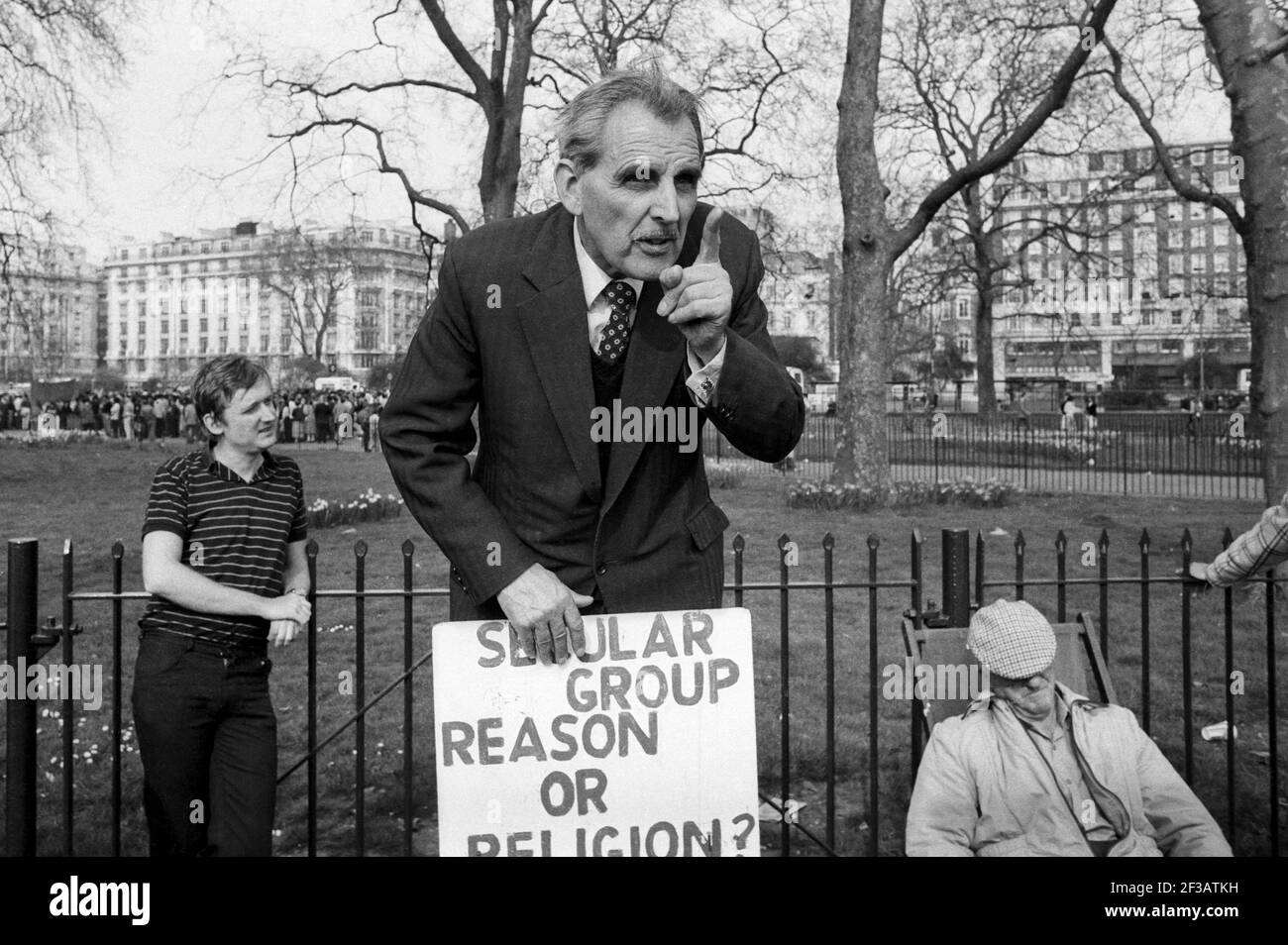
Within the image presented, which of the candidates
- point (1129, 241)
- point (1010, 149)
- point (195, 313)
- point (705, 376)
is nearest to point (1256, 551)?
point (705, 376)

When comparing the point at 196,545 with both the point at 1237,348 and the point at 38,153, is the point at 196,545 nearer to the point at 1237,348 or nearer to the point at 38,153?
the point at 38,153

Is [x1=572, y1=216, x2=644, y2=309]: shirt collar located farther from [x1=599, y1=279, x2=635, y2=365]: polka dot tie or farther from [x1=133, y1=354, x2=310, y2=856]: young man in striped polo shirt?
[x1=133, y1=354, x2=310, y2=856]: young man in striped polo shirt

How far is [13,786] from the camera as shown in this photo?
3.67 m

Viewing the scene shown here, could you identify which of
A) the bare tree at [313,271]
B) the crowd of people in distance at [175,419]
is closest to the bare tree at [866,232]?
the crowd of people in distance at [175,419]

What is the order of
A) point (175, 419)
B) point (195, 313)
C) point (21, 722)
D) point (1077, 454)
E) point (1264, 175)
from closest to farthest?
point (21, 722) → point (1264, 175) → point (1077, 454) → point (175, 419) → point (195, 313)

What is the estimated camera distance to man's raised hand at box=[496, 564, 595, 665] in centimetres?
227

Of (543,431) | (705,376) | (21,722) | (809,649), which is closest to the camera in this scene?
(705,376)

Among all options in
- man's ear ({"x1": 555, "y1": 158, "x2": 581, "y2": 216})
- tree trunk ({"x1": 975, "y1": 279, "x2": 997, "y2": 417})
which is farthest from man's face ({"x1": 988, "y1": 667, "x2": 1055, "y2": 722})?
tree trunk ({"x1": 975, "y1": 279, "x2": 997, "y2": 417})

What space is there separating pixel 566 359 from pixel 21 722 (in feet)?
8.24

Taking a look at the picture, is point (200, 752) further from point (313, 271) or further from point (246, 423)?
point (313, 271)

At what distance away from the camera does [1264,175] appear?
7.84m

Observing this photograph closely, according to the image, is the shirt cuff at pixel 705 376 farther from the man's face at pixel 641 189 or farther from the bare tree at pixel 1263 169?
the bare tree at pixel 1263 169
